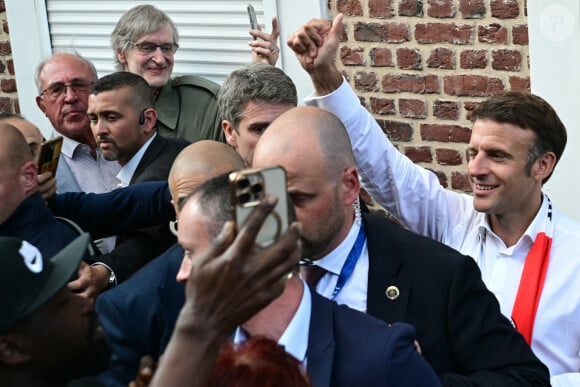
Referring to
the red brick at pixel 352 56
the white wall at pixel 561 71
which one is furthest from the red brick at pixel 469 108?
the red brick at pixel 352 56

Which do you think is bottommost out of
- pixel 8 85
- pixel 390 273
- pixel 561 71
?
pixel 390 273

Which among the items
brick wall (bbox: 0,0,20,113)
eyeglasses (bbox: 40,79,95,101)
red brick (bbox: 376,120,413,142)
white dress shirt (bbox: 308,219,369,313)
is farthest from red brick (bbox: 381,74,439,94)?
brick wall (bbox: 0,0,20,113)

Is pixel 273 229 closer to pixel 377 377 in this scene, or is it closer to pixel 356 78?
pixel 377 377

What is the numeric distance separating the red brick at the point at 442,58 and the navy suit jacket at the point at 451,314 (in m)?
2.18

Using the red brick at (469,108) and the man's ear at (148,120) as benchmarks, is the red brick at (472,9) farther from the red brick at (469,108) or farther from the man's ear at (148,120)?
the man's ear at (148,120)

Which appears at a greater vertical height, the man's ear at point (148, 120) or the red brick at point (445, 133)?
the man's ear at point (148, 120)

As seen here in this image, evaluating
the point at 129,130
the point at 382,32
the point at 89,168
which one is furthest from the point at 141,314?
the point at 382,32

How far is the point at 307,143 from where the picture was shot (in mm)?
3287

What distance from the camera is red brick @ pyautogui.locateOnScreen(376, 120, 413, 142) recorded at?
5.58m

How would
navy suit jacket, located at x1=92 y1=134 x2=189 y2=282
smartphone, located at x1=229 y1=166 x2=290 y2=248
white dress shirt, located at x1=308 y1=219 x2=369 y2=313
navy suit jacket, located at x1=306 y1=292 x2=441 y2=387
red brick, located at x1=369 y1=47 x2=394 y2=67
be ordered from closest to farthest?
smartphone, located at x1=229 y1=166 x2=290 y2=248 → navy suit jacket, located at x1=306 y1=292 x2=441 y2=387 → white dress shirt, located at x1=308 y1=219 x2=369 y2=313 → navy suit jacket, located at x1=92 y1=134 x2=189 y2=282 → red brick, located at x1=369 y1=47 x2=394 y2=67

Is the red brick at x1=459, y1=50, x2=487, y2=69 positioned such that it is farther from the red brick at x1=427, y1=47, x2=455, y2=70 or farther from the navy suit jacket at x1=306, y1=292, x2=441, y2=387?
the navy suit jacket at x1=306, y1=292, x2=441, y2=387

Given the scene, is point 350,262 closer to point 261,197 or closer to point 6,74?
point 261,197

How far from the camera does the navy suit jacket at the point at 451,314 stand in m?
3.15

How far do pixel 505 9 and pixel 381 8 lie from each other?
2.22ft
